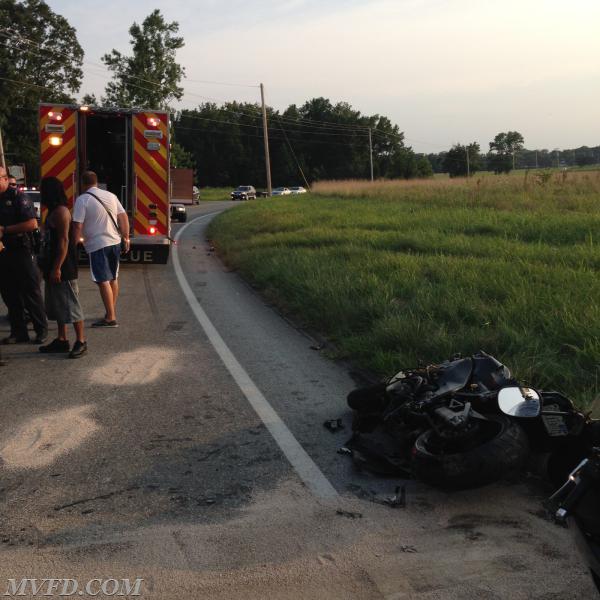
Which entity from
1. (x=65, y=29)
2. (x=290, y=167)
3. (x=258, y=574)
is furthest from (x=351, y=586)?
(x=290, y=167)

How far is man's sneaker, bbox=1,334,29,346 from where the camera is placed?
7.53 meters

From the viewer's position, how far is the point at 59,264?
6969 mm

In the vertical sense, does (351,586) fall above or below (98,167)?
below

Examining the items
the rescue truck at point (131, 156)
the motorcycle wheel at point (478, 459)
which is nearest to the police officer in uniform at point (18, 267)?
the motorcycle wheel at point (478, 459)

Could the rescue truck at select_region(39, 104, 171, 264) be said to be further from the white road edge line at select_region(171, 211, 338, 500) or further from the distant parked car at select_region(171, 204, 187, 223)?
the distant parked car at select_region(171, 204, 187, 223)

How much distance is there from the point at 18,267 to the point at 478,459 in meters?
5.69

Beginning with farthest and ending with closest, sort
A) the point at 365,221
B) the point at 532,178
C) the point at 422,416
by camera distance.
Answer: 1. the point at 532,178
2. the point at 365,221
3. the point at 422,416

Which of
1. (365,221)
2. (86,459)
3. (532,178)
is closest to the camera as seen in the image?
(86,459)

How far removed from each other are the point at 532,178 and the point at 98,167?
16.0 m

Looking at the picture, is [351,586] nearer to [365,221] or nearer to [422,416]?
[422,416]

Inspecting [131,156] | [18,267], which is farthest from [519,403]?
[131,156]

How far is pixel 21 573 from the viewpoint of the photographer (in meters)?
3.10

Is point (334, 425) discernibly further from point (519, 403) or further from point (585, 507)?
point (585, 507)

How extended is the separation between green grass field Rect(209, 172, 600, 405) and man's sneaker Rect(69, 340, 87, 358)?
2.61m
